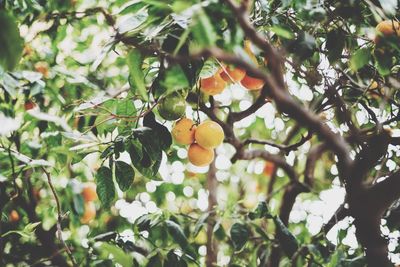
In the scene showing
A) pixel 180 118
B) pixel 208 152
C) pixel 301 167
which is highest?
pixel 180 118

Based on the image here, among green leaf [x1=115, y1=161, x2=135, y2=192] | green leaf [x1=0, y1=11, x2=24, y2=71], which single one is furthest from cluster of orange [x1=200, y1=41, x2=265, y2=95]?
green leaf [x1=0, y1=11, x2=24, y2=71]

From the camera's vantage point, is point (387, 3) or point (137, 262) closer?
point (387, 3)

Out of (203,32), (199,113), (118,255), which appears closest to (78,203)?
(118,255)

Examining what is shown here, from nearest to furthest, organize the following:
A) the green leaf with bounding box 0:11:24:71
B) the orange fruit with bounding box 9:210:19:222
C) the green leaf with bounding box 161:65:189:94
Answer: the green leaf with bounding box 0:11:24:71 → the green leaf with bounding box 161:65:189:94 → the orange fruit with bounding box 9:210:19:222

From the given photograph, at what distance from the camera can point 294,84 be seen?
66.7 inches

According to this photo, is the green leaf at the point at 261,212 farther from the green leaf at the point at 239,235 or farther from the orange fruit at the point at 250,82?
the orange fruit at the point at 250,82

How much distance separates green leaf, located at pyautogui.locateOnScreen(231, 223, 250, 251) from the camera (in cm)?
129

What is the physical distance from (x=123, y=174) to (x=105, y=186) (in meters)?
0.06

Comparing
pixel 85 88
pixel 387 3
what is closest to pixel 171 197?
pixel 85 88

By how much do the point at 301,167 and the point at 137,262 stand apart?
1.86 metres

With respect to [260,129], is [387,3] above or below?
above

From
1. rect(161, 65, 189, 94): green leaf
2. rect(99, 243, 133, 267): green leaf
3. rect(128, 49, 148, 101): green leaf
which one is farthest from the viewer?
rect(99, 243, 133, 267): green leaf

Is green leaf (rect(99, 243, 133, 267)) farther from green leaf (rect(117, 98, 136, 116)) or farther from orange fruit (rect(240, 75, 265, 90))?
orange fruit (rect(240, 75, 265, 90))

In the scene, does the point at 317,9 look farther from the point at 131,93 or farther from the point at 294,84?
the point at 294,84
